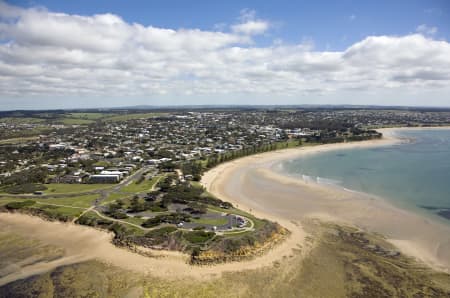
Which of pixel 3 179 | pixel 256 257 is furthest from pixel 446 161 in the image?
pixel 3 179

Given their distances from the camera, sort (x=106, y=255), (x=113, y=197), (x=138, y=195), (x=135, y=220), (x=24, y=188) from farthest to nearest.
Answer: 1. (x=24, y=188)
2. (x=138, y=195)
3. (x=113, y=197)
4. (x=135, y=220)
5. (x=106, y=255)

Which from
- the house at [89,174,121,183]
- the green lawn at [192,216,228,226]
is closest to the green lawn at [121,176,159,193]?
the house at [89,174,121,183]

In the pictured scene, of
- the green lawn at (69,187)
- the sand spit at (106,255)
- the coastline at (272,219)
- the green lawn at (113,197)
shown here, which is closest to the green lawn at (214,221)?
the coastline at (272,219)

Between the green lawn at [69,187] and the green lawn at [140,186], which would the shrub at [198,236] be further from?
the green lawn at [69,187]

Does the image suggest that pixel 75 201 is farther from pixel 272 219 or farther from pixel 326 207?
pixel 326 207

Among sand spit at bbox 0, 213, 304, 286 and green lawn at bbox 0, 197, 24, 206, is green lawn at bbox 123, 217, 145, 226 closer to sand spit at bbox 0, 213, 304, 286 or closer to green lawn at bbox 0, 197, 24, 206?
sand spit at bbox 0, 213, 304, 286

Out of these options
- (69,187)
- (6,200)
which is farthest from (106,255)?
(69,187)

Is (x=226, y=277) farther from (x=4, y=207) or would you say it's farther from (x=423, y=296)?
(x=4, y=207)
